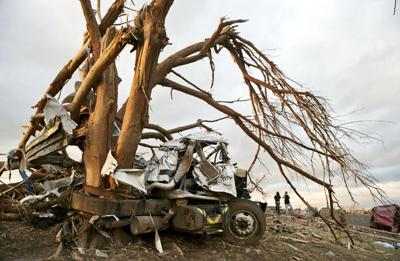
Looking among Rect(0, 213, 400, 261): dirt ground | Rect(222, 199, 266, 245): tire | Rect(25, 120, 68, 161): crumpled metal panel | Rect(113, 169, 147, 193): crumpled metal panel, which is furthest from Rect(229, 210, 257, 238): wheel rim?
Rect(25, 120, 68, 161): crumpled metal panel

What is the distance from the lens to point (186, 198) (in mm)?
6812

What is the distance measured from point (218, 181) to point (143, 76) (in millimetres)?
2673

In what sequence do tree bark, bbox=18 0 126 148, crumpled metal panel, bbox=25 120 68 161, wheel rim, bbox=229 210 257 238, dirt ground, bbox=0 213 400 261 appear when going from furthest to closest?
tree bark, bbox=18 0 126 148, wheel rim, bbox=229 210 257 238, crumpled metal panel, bbox=25 120 68 161, dirt ground, bbox=0 213 400 261

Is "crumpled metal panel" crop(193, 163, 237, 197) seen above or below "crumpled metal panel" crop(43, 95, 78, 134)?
below

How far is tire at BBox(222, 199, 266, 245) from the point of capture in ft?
23.1

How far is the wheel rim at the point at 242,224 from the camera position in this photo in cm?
711

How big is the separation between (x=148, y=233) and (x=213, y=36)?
4.59 meters

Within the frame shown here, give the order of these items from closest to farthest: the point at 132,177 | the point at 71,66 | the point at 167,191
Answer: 1. the point at 132,177
2. the point at 167,191
3. the point at 71,66

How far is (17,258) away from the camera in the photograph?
5391mm

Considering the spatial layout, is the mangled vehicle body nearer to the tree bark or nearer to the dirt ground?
the dirt ground

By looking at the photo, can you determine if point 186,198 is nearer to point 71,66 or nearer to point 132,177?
point 132,177

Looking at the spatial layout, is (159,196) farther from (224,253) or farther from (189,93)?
(189,93)

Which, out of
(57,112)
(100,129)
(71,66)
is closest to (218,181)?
(100,129)

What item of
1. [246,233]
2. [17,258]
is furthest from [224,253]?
[17,258]
